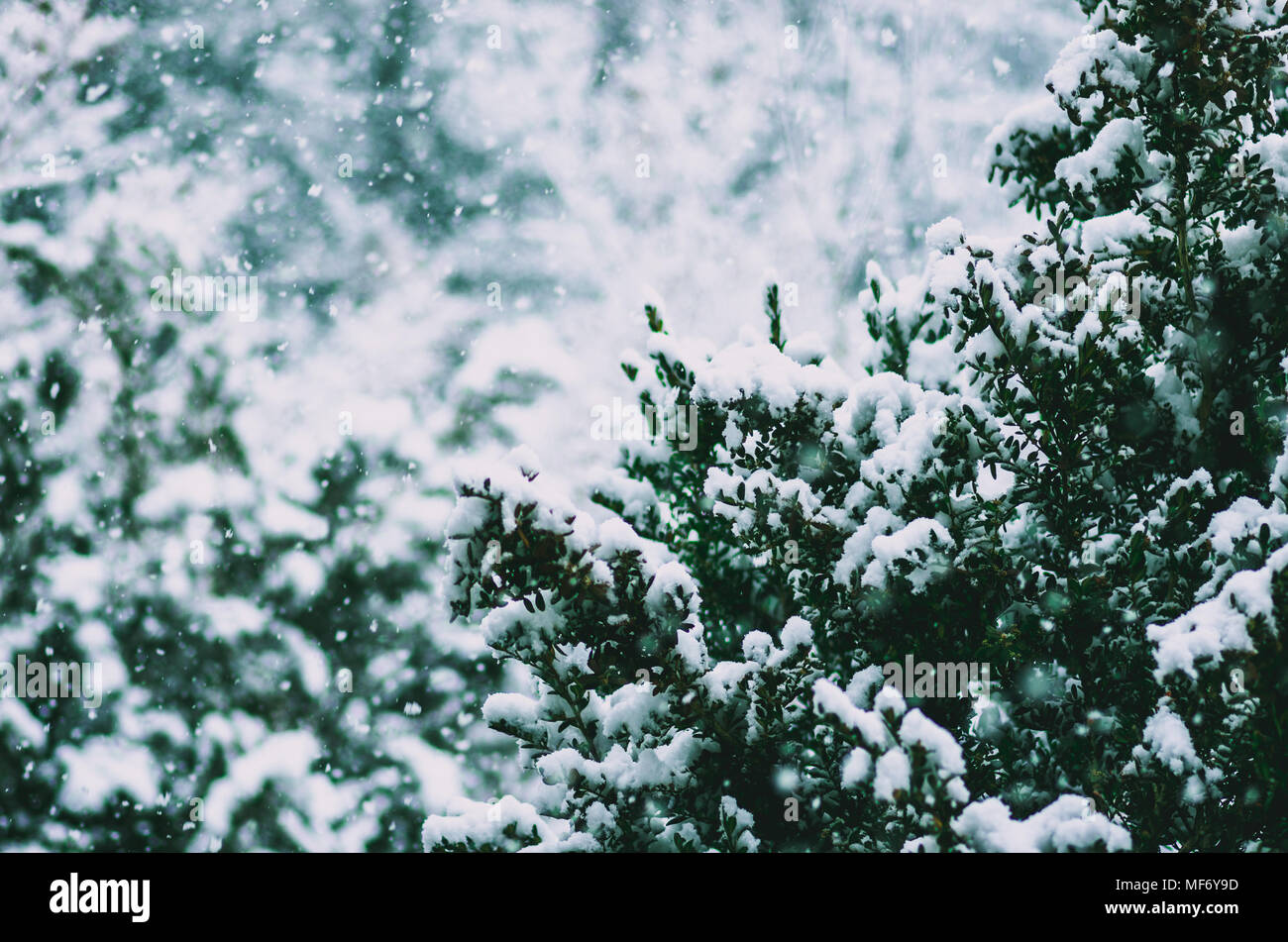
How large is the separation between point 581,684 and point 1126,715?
1593 millimetres

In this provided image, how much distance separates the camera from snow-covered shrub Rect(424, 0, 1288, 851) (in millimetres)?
2363

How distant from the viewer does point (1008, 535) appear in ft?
9.48

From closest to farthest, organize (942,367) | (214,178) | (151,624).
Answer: (942,367)
(151,624)
(214,178)

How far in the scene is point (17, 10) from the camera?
819 cm

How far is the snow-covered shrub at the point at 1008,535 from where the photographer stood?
93.0 inches

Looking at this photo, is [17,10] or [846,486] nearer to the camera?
[846,486]

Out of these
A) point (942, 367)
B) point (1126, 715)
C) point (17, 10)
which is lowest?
point (1126, 715)
